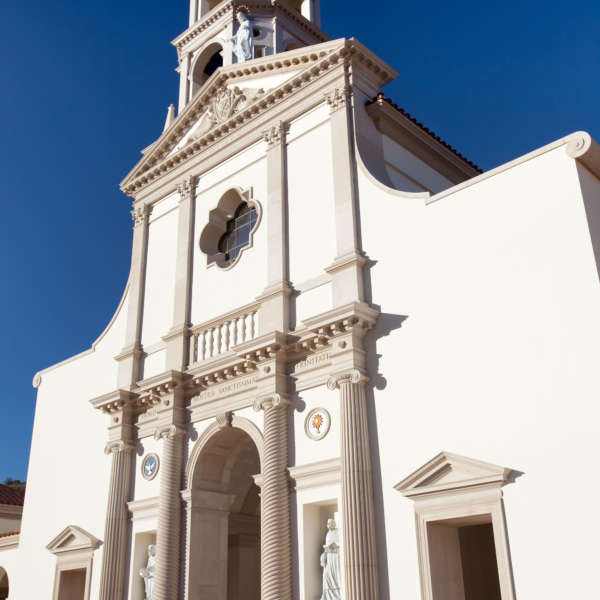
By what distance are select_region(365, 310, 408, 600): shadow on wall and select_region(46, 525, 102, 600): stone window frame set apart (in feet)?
25.2

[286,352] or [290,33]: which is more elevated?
[290,33]

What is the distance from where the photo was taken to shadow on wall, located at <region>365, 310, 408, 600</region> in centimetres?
1158

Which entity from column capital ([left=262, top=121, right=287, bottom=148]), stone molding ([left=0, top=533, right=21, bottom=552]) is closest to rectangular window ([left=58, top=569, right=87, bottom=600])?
stone molding ([left=0, top=533, right=21, bottom=552])

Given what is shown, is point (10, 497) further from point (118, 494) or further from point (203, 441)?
point (203, 441)

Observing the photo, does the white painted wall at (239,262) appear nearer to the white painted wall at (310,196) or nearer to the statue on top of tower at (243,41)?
the white painted wall at (310,196)

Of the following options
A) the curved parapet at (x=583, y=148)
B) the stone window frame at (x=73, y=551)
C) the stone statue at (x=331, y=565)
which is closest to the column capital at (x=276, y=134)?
the curved parapet at (x=583, y=148)

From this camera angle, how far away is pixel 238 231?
17766 millimetres

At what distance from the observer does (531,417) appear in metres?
10.5

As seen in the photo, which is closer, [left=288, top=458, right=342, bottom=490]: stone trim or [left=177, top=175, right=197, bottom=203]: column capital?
[left=288, top=458, right=342, bottom=490]: stone trim

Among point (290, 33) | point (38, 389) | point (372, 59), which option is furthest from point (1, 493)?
point (372, 59)

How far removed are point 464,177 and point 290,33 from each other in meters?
7.93

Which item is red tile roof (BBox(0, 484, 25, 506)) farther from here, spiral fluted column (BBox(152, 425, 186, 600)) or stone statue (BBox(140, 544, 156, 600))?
spiral fluted column (BBox(152, 425, 186, 600))

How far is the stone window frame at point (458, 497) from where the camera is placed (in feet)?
33.7

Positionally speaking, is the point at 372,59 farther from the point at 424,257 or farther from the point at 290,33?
the point at 290,33
